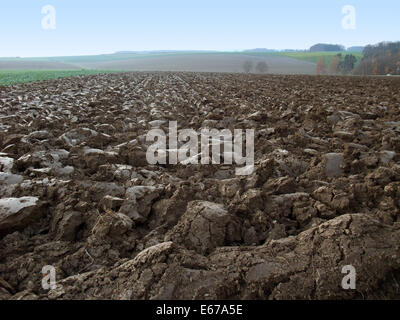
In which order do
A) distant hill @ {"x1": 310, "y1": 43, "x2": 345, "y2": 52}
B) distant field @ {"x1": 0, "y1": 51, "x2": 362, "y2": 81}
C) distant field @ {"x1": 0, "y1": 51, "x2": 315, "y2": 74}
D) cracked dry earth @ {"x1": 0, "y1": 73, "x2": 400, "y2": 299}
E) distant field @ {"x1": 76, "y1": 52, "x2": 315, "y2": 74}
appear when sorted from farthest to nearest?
distant hill @ {"x1": 310, "y1": 43, "x2": 345, "y2": 52}, distant field @ {"x1": 76, "y1": 52, "x2": 315, "y2": 74}, distant field @ {"x1": 0, "y1": 51, "x2": 315, "y2": 74}, distant field @ {"x1": 0, "y1": 51, "x2": 362, "y2": 81}, cracked dry earth @ {"x1": 0, "y1": 73, "x2": 400, "y2": 299}

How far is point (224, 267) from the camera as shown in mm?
1630

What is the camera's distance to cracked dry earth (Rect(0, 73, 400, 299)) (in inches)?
60.0

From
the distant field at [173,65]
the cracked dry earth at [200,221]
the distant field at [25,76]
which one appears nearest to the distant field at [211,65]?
the distant field at [173,65]

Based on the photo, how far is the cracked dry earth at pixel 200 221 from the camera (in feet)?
5.00

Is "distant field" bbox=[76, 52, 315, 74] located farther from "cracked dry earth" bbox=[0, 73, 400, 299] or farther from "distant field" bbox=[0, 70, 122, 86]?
"cracked dry earth" bbox=[0, 73, 400, 299]

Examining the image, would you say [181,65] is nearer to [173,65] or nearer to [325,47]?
[173,65]

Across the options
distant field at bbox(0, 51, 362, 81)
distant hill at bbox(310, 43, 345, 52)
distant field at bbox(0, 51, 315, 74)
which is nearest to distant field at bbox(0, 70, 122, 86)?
distant field at bbox(0, 51, 362, 81)

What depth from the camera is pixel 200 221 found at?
202 cm

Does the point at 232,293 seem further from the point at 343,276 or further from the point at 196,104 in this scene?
the point at 196,104

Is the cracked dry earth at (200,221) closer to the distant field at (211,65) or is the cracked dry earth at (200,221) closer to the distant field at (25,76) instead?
the distant field at (25,76)

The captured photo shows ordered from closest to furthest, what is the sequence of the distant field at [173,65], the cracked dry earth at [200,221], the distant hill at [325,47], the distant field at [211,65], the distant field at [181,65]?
the cracked dry earth at [200,221], the distant field at [173,65], the distant field at [181,65], the distant field at [211,65], the distant hill at [325,47]

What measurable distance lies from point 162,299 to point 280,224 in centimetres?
95

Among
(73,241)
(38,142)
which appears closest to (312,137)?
(73,241)

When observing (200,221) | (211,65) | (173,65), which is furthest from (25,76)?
(173,65)
